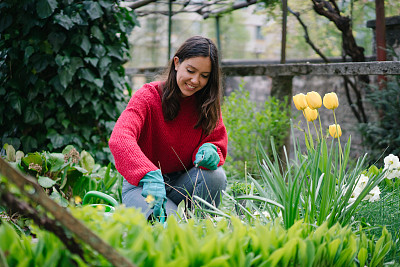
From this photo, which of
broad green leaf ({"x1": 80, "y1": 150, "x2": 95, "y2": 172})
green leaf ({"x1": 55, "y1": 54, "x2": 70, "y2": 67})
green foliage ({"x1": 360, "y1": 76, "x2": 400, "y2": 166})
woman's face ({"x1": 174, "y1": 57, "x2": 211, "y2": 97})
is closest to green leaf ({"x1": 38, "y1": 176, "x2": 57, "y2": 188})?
broad green leaf ({"x1": 80, "y1": 150, "x2": 95, "y2": 172})

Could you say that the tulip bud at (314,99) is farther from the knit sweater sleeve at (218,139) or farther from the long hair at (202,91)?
the knit sweater sleeve at (218,139)

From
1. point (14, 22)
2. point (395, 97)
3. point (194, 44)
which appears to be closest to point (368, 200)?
point (194, 44)

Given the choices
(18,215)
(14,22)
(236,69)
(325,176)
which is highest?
(14,22)

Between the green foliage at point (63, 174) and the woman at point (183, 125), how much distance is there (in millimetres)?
415

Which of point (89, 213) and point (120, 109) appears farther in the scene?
point (120, 109)

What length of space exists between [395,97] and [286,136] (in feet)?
3.03

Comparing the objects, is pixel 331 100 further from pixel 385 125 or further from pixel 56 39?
pixel 56 39

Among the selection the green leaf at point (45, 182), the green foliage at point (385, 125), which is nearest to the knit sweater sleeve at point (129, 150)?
the green leaf at point (45, 182)

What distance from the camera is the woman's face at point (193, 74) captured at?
2082mm

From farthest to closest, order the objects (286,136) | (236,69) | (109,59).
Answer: (236,69), (286,136), (109,59)

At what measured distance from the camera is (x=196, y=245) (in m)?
1.03

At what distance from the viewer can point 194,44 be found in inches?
83.4

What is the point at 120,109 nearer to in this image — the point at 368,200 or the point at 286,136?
the point at 286,136

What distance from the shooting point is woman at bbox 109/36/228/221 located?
2082 mm
